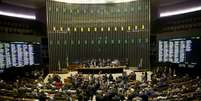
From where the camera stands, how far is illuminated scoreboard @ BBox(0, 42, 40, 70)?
15877 mm

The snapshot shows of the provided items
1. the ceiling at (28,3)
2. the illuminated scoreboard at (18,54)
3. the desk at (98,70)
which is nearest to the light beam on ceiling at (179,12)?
the desk at (98,70)

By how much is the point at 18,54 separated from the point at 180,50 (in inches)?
460

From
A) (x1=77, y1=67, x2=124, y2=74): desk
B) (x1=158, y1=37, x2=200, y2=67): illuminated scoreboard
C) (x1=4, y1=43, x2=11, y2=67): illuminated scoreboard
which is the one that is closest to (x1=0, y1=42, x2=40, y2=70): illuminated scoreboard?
(x1=4, y1=43, x2=11, y2=67): illuminated scoreboard

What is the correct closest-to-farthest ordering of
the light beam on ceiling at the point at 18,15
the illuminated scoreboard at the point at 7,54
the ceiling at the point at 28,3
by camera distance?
the illuminated scoreboard at the point at 7,54 → the light beam on ceiling at the point at 18,15 → the ceiling at the point at 28,3

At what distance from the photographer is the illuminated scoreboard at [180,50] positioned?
617 inches

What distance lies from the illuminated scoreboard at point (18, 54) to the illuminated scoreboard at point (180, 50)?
33.8ft

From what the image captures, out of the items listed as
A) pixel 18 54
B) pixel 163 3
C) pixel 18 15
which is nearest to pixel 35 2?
pixel 18 15

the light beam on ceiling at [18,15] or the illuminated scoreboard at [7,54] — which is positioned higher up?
the light beam on ceiling at [18,15]

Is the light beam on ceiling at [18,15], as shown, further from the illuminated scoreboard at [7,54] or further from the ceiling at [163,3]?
the illuminated scoreboard at [7,54]

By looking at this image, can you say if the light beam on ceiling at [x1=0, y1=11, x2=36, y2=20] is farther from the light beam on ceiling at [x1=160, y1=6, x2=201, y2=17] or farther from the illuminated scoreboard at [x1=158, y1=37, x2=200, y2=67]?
the light beam on ceiling at [x1=160, y1=6, x2=201, y2=17]

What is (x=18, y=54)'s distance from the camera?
17672 mm

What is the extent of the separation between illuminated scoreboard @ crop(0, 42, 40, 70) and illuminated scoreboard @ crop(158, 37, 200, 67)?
10304mm

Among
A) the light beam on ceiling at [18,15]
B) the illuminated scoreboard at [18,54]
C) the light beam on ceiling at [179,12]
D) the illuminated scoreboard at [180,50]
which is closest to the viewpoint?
the illuminated scoreboard at [180,50]

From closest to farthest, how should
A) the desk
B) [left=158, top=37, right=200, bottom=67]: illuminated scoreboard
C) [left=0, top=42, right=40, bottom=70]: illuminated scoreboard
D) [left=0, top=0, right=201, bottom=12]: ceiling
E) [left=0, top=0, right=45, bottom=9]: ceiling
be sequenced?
[left=158, top=37, right=200, bottom=67]: illuminated scoreboard
[left=0, top=42, right=40, bottom=70]: illuminated scoreboard
[left=0, top=0, right=201, bottom=12]: ceiling
[left=0, top=0, right=45, bottom=9]: ceiling
the desk
